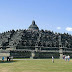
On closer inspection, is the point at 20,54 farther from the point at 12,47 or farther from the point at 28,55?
the point at 12,47

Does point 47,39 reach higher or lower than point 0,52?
higher

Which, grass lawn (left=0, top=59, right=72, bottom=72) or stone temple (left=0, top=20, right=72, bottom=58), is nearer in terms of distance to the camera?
grass lawn (left=0, top=59, right=72, bottom=72)

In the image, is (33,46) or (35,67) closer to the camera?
(35,67)

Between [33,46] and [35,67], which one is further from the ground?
[33,46]

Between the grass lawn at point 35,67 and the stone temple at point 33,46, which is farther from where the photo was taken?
the stone temple at point 33,46

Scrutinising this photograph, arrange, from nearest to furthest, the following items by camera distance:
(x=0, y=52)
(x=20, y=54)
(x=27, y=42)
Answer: (x=0, y=52)
(x=20, y=54)
(x=27, y=42)

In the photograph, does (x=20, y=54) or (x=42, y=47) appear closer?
(x=20, y=54)

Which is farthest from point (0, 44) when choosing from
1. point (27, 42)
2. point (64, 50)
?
point (64, 50)

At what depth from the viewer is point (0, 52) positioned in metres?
57.8

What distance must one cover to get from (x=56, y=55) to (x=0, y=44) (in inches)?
1340

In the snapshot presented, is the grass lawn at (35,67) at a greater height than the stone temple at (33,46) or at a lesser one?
lesser

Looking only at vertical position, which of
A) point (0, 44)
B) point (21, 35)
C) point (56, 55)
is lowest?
point (56, 55)

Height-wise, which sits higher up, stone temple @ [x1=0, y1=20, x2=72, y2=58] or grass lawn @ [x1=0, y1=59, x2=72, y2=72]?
stone temple @ [x1=0, y1=20, x2=72, y2=58]

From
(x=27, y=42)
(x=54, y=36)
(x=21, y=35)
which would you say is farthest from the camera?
(x=54, y=36)
